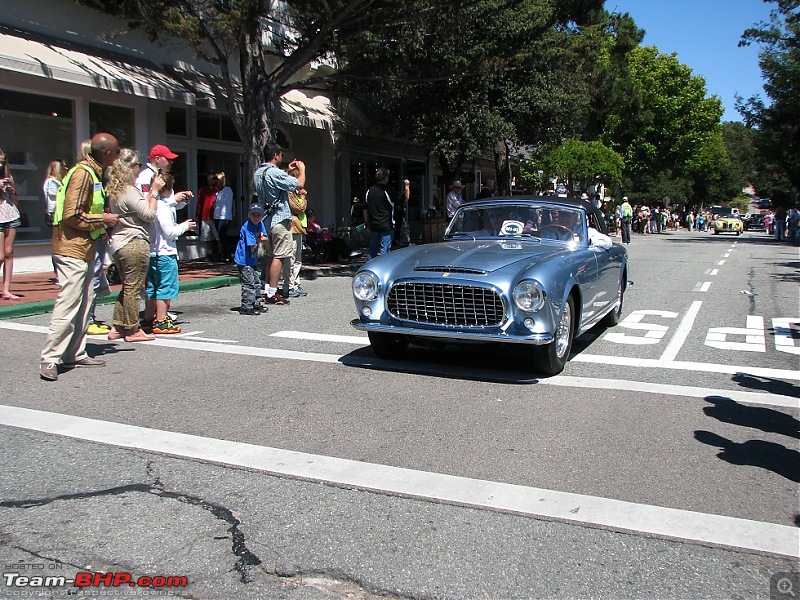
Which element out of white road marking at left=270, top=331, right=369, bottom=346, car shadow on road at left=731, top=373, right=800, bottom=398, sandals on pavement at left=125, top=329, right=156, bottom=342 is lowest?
car shadow on road at left=731, top=373, right=800, bottom=398

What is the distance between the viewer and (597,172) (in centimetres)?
3166

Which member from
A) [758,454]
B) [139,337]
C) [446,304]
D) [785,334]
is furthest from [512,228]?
[139,337]

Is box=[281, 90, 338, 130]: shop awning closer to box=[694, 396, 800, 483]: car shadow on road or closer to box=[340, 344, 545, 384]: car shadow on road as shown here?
box=[340, 344, 545, 384]: car shadow on road

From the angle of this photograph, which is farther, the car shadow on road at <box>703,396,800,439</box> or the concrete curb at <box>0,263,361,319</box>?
the concrete curb at <box>0,263,361,319</box>

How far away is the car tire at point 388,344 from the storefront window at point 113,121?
982 cm

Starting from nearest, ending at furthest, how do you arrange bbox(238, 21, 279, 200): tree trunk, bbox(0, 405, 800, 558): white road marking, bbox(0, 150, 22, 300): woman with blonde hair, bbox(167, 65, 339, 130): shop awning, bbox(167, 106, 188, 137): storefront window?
bbox(0, 405, 800, 558): white road marking → bbox(0, 150, 22, 300): woman with blonde hair → bbox(238, 21, 279, 200): tree trunk → bbox(167, 65, 339, 130): shop awning → bbox(167, 106, 188, 137): storefront window

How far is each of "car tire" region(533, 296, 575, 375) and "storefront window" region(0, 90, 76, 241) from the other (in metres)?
10.7

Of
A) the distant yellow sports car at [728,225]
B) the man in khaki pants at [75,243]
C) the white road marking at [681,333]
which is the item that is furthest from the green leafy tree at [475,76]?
the distant yellow sports car at [728,225]

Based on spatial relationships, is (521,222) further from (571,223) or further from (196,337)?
(196,337)

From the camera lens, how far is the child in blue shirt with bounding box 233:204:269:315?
358 inches

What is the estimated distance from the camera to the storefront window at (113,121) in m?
14.2

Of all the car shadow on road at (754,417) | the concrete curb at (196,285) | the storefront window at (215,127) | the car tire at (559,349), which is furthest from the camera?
the storefront window at (215,127)

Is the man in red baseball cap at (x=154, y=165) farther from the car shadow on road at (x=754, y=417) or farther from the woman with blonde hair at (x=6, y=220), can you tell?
the car shadow on road at (x=754, y=417)

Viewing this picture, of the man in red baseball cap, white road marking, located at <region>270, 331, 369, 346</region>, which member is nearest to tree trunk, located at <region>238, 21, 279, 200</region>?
the man in red baseball cap
